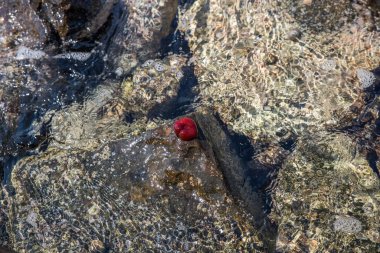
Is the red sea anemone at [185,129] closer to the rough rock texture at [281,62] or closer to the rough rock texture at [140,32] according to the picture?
the rough rock texture at [281,62]

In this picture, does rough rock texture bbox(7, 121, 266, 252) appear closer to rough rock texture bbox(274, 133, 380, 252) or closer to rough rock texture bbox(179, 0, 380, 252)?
rough rock texture bbox(274, 133, 380, 252)

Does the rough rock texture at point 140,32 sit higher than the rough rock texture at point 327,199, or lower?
higher

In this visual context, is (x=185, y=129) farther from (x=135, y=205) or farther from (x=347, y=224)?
(x=347, y=224)

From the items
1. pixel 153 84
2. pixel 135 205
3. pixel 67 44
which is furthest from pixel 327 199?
pixel 67 44

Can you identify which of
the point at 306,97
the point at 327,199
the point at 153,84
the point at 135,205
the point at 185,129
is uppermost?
the point at 153,84

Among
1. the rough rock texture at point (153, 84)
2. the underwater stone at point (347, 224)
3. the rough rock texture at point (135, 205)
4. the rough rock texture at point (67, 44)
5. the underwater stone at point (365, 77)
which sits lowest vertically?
the underwater stone at point (347, 224)

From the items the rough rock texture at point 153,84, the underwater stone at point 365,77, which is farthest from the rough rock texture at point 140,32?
the underwater stone at point 365,77
